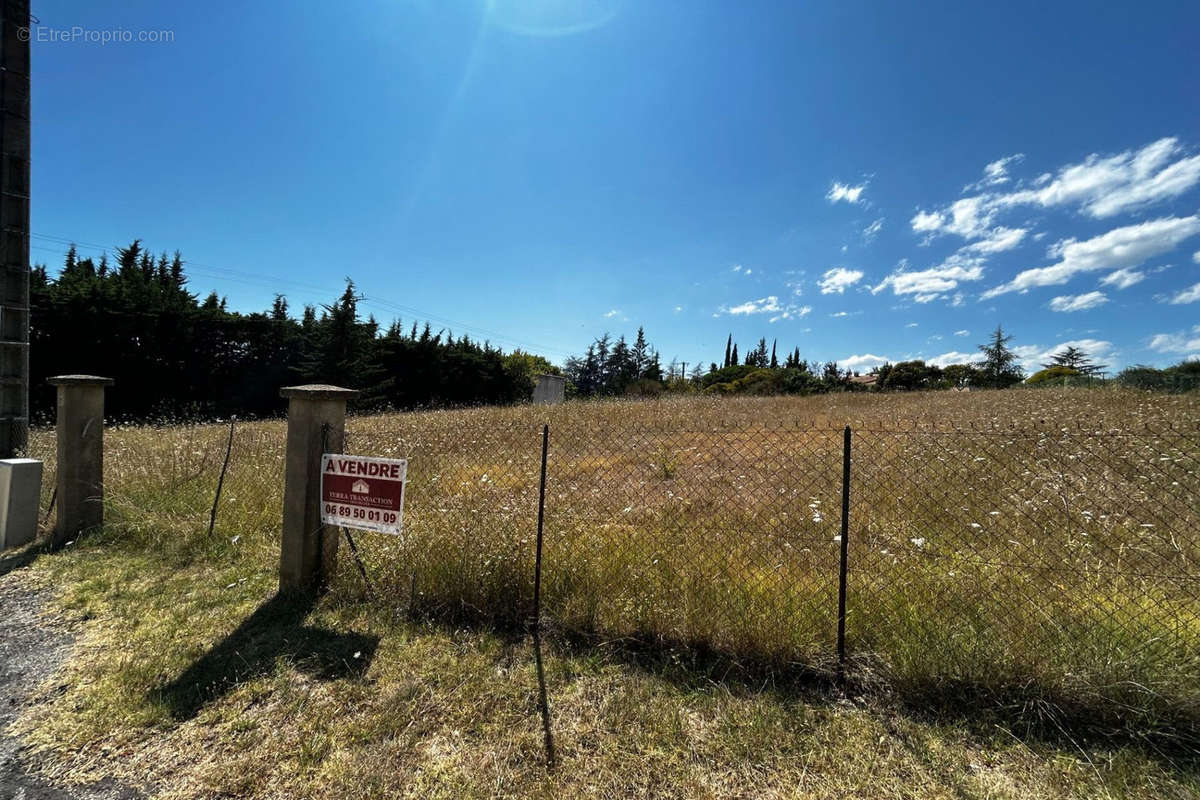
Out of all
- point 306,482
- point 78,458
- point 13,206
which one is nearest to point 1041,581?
point 306,482

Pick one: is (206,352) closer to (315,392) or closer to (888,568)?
(315,392)

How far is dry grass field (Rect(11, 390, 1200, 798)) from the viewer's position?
74.4 inches

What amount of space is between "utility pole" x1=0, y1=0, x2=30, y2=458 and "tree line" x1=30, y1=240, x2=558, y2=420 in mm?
11138

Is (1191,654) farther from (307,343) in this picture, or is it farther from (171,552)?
(307,343)

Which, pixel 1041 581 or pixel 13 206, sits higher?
pixel 13 206

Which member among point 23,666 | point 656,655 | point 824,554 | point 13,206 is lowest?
point 23,666

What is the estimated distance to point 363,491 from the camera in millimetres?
3078

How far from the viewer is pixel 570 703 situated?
2248 mm

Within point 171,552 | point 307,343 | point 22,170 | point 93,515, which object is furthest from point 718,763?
point 307,343

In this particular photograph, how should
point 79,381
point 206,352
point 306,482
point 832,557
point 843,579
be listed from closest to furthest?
1. point 843,579
2. point 306,482
3. point 832,557
4. point 79,381
5. point 206,352

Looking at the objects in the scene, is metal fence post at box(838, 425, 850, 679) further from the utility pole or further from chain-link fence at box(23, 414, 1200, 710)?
the utility pole

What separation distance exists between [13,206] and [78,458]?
11.7 ft

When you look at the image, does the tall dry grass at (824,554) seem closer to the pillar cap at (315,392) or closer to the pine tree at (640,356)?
the pillar cap at (315,392)

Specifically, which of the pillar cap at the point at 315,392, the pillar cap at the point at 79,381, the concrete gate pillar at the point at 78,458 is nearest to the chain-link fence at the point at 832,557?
the concrete gate pillar at the point at 78,458
